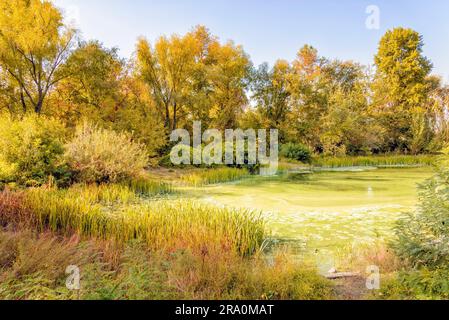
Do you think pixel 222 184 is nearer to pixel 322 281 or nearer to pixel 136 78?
pixel 322 281

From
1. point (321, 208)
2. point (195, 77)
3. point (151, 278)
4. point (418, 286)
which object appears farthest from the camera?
point (195, 77)

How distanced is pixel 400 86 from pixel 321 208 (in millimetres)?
31086

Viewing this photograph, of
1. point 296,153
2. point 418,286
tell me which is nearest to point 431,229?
point 418,286

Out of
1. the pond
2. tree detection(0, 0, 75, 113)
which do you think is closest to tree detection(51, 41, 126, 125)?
tree detection(0, 0, 75, 113)

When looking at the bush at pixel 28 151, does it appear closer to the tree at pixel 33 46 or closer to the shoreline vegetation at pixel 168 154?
the shoreline vegetation at pixel 168 154

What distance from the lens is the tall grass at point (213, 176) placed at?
38.8 feet

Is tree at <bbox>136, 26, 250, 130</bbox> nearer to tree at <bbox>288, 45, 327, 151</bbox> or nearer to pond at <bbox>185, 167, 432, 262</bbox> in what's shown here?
tree at <bbox>288, 45, 327, 151</bbox>

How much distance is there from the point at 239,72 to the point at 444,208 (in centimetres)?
2122

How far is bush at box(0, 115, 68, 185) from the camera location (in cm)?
783

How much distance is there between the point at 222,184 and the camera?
1233 cm

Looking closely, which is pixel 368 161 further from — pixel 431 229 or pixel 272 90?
pixel 431 229

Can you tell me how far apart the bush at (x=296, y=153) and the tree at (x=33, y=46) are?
1451 centimetres

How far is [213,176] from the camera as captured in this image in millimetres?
12734
